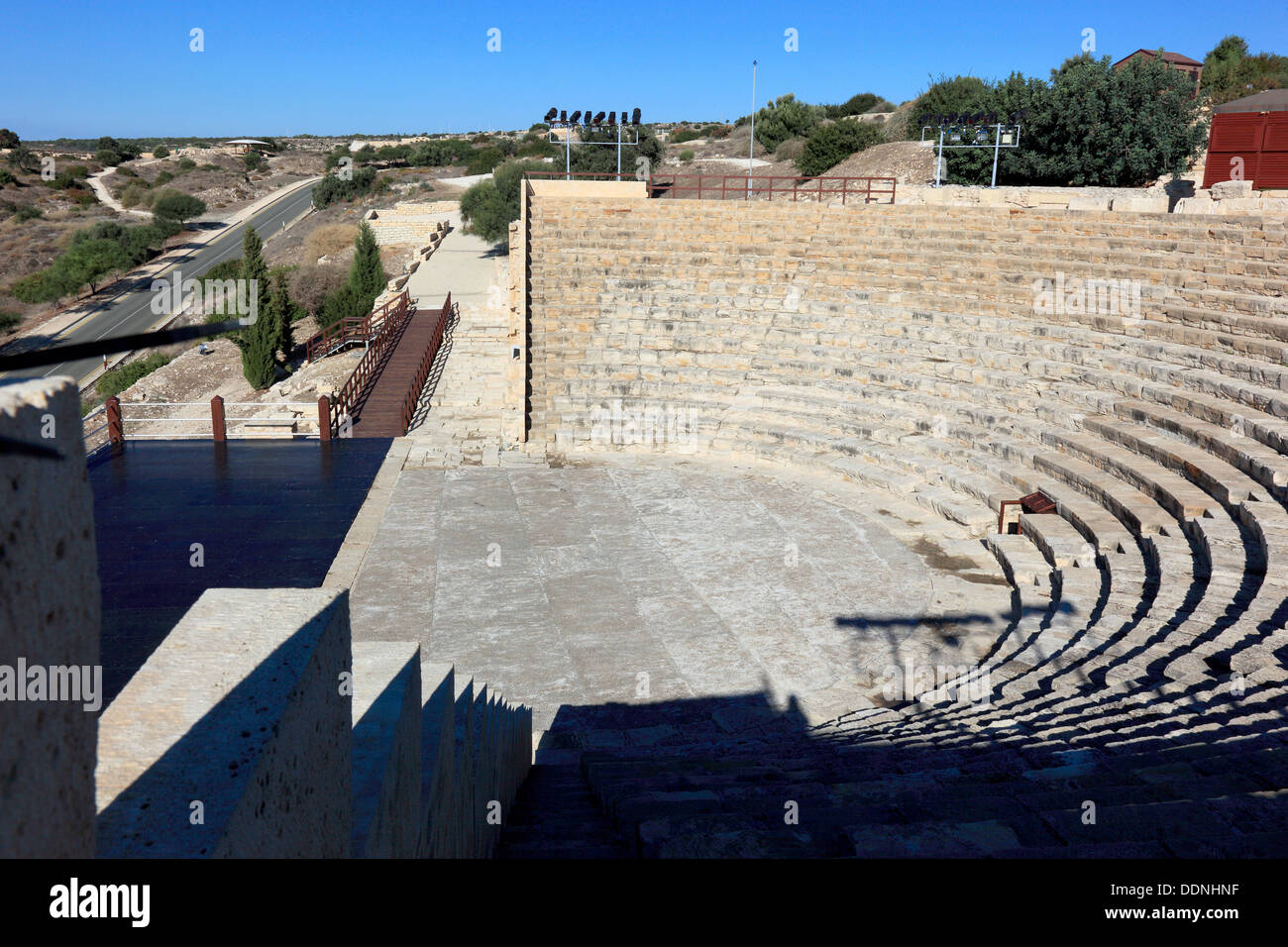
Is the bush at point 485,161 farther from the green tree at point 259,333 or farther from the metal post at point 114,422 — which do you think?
the metal post at point 114,422

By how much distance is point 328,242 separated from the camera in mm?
45562

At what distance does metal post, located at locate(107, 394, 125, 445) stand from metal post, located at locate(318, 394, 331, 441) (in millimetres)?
3028

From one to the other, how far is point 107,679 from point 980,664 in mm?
7752

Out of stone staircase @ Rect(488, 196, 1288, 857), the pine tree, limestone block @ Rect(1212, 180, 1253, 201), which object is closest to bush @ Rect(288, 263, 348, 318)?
the pine tree

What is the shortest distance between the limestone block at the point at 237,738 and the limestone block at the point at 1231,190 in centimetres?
2234

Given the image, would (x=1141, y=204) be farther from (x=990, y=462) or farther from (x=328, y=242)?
(x=328, y=242)

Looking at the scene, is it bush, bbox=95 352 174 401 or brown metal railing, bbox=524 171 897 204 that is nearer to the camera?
brown metal railing, bbox=524 171 897 204

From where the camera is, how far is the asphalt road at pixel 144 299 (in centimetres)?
3872

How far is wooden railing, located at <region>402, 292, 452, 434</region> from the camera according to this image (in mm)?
18641

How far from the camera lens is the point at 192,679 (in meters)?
2.58

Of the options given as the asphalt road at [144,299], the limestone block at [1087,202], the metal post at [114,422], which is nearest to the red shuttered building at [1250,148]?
the limestone block at [1087,202]

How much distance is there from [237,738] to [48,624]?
81cm

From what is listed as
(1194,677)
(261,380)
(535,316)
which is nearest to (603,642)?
(1194,677)

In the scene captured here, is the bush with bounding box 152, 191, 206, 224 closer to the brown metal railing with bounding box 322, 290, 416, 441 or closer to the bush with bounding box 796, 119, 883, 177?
the bush with bounding box 796, 119, 883, 177
